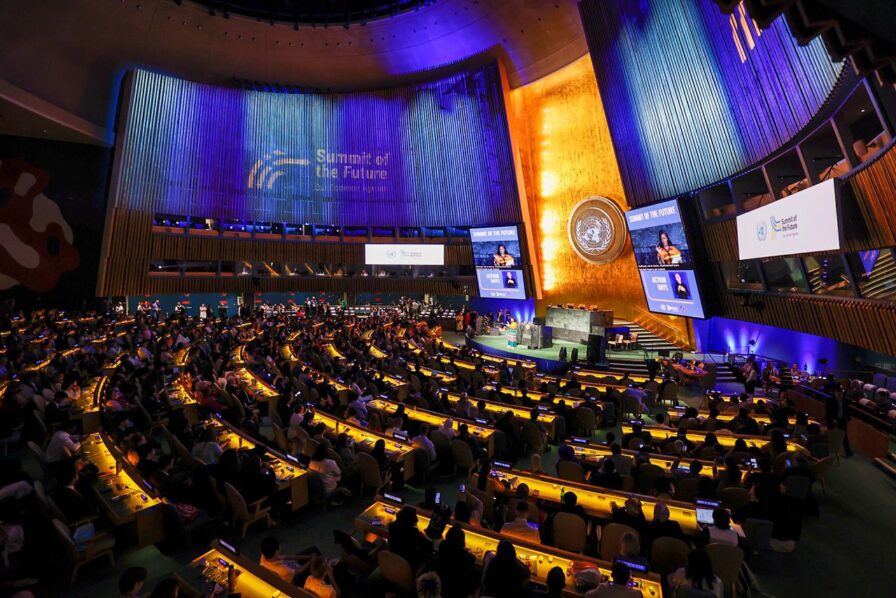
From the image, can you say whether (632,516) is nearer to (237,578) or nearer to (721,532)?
(721,532)

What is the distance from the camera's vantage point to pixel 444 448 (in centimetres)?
759

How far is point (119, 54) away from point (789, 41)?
2520 cm

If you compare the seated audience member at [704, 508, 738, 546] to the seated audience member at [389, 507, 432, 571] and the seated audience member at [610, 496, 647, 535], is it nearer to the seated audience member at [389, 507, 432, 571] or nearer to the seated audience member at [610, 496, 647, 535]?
the seated audience member at [610, 496, 647, 535]

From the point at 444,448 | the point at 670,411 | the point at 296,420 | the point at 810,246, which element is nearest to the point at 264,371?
the point at 296,420

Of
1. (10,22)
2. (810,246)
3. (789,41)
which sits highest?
(10,22)

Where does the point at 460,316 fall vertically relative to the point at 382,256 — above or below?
below

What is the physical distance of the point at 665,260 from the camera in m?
16.8

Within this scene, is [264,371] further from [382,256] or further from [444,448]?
[382,256]

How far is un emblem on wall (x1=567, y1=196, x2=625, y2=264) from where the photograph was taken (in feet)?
69.7

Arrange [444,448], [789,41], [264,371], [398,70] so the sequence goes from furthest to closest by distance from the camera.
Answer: [398,70] → [264,371] → [789,41] → [444,448]

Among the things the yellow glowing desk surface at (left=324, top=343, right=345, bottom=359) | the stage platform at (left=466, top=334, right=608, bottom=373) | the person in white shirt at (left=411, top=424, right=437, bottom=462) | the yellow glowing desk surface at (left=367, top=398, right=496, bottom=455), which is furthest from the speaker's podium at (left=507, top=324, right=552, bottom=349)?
the person in white shirt at (left=411, top=424, right=437, bottom=462)

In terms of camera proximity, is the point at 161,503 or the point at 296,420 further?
the point at 296,420

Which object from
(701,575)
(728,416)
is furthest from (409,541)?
(728,416)

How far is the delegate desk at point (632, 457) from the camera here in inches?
253
